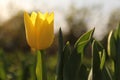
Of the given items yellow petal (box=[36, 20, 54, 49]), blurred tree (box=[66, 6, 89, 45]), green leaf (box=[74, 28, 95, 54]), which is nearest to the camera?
green leaf (box=[74, 28, 95, 54])

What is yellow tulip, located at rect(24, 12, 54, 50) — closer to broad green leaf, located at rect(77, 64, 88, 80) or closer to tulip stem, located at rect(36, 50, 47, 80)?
tulip stem, located at rect(36, 50, 47, 80)

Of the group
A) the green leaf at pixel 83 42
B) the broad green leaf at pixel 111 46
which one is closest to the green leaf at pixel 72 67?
the green leaf at pixel 83 42

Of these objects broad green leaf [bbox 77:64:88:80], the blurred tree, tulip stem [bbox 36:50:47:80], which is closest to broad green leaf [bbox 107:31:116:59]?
broad green leaf [bbox 77:64:88:80]

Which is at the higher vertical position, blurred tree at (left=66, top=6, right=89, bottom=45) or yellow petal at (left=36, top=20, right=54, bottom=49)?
yellow petal at (left=36, top=20, right=54, bottom=49)

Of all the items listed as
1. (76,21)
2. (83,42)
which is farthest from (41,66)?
(76,21)

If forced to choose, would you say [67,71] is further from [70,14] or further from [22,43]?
[70,14]
